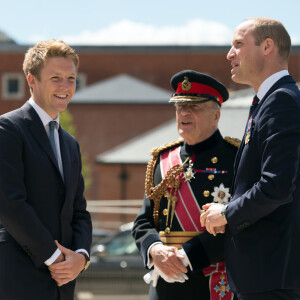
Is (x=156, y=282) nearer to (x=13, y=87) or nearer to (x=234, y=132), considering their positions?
(x=234, y=132)

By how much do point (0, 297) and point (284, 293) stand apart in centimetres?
138

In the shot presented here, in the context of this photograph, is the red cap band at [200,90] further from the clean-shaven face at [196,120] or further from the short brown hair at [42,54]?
the short brown hair at [42,54]

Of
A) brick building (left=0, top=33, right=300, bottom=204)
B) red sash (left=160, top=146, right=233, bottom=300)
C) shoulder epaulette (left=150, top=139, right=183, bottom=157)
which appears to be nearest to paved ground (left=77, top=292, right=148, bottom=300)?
shoulder epaulette (left=150, top=139, right=183, bottom=157)

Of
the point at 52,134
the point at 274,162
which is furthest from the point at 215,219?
the point at 52,134

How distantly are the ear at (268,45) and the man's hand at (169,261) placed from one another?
1314 millimetres

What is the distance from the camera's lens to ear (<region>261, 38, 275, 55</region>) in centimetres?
342

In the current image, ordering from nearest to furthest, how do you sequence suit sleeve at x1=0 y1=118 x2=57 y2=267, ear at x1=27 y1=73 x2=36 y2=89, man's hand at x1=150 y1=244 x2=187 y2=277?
suit sleeve at x1=0 y1=118 x2=57 y2=267 < ear at x1=27 y1=73 x2=36 y2=89 < man's hand at x1=150 y1=244 x2=187 y2=277

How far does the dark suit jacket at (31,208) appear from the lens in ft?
11.7

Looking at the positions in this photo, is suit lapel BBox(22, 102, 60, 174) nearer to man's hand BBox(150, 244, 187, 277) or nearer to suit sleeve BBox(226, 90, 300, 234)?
man's hand BBox(150, 244, 187, 277)

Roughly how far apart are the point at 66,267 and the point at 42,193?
15.7 inches

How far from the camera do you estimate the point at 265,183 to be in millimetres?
3246

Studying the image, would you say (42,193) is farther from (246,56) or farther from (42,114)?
(246,56)

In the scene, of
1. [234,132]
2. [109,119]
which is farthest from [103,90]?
[234,132]

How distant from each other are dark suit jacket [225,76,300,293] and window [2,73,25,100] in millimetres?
46387
